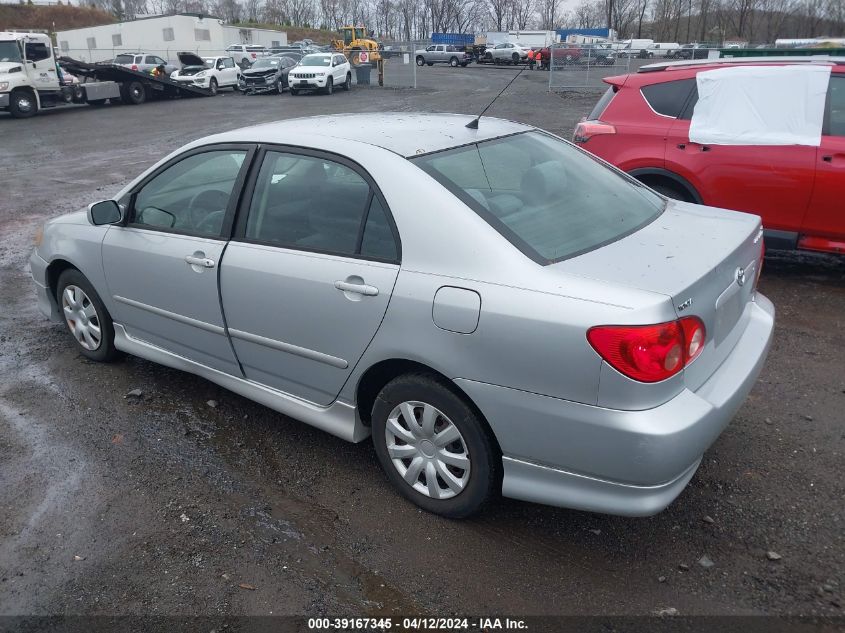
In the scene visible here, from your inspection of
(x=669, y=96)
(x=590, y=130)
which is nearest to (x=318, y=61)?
(x=590, y=130)

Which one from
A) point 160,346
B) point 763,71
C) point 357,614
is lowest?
point 357,614

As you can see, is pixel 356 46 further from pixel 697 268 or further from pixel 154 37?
pixel 697 268

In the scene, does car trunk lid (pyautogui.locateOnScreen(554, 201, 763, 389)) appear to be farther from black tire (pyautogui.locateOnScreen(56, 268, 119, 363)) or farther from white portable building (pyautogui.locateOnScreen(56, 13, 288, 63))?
white portable building (pyautogui.locateOnScreen(56, 13, 288, 63))

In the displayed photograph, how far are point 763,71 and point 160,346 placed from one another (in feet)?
17.2

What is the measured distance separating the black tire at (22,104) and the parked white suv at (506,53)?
34.7 m

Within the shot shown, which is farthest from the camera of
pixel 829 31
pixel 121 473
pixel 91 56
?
pixel 829 31

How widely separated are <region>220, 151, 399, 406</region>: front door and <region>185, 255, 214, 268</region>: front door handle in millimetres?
114

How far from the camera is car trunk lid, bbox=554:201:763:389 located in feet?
8.91

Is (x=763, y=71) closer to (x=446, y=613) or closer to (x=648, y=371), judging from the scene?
(x=648, y=371)

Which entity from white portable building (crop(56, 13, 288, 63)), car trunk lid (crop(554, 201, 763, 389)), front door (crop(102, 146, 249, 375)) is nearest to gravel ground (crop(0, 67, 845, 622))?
front door (crop(102, 146, 249, 375))

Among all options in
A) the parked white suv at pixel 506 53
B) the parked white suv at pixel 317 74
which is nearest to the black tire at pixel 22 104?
the parked white suv at pixel 317 74

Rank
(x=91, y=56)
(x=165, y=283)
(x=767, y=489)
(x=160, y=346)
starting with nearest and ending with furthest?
(x=767, y=489) → (x=165, y=283) → (x=160, y=346) → (x=91, y=56)

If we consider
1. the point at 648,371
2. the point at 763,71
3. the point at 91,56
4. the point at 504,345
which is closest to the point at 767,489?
the point at 648,371

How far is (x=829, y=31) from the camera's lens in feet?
227
